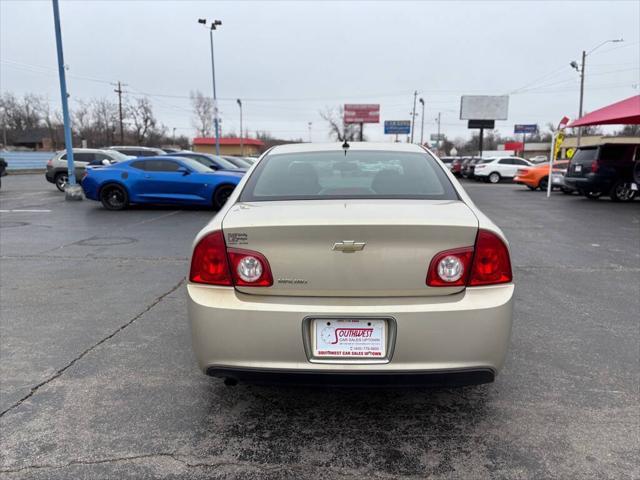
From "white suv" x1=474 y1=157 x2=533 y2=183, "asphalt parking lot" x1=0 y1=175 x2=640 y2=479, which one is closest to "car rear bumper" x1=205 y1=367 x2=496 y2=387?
"asphalt parking lot" x1=0 y1=175 x2=640 y2=479

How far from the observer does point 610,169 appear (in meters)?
15.4

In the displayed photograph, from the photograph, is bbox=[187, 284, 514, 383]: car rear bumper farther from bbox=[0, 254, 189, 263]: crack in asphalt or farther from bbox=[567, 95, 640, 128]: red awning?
bbox=[567, 95, 640, 128]: red awning

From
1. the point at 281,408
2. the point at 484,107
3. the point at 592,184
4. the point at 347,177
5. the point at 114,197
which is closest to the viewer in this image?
the point at 281,408

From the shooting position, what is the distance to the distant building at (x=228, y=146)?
75963mm

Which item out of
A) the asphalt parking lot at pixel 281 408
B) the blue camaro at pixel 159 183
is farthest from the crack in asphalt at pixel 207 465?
the blue camaro at pixel 159 183

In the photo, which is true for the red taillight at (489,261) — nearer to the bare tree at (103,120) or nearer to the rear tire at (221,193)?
the rear tire at (221,193)

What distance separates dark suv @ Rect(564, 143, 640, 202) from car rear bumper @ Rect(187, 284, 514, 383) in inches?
607

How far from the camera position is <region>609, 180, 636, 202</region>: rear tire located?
15547 mm

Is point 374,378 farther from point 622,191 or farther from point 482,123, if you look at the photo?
point 482,123

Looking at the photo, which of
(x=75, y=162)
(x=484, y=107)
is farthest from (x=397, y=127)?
(x=75, y=162)

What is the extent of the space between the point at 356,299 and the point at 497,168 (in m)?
28.7

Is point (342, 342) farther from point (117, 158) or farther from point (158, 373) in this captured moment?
point (117, 158)

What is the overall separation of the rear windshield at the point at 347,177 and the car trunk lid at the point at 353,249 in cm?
54

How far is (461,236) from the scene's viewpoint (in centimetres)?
A: 239
